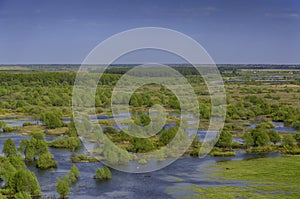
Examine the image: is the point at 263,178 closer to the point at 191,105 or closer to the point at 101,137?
the point at 101,137

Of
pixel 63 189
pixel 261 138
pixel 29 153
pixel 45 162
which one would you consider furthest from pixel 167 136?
pixel 63 189

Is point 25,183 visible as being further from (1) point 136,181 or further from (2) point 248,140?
(2) point 248,140

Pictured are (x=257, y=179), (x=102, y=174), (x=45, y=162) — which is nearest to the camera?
(x=102, y=174)

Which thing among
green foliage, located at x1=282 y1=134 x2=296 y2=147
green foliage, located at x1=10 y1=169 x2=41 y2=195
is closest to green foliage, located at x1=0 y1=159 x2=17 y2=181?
green foliage, located at x1=10 y1=169 x2=41 y2=195

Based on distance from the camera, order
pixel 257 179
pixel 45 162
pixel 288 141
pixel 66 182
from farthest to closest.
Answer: pixel 288 141 → pixel 45 162 → pixel 257 179 → pixel 66 182

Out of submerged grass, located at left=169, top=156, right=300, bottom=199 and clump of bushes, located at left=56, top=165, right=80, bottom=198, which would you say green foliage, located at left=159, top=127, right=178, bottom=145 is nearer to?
submerged grass, located at left=169, top=156, right=300, bottom=199

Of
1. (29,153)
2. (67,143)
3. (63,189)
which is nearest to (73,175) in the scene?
(63,189)

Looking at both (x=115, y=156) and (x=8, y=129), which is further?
(x=8, y=129)

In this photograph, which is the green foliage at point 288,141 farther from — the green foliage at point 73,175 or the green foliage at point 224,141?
the green foliage at point 73,175

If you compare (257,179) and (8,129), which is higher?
(8,129)

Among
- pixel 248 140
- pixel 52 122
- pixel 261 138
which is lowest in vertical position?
pixel 248 140

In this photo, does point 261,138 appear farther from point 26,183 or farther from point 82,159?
point 26,183
